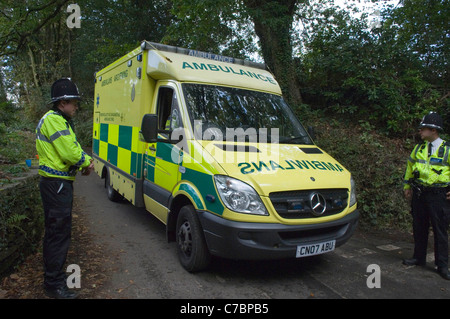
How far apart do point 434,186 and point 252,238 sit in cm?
249

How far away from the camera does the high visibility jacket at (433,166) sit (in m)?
4.03

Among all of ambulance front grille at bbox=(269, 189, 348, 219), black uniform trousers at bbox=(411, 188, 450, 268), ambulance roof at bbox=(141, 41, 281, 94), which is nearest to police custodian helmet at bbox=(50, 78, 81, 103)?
ambulance roof at bbox=(141, 41, 281, 94)

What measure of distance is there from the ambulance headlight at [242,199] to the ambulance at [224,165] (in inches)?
0.4

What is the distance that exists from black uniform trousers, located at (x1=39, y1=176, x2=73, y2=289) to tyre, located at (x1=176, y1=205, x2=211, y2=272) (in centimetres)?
126

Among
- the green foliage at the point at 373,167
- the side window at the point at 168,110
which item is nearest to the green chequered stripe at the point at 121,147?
the side window at the point at 168,110

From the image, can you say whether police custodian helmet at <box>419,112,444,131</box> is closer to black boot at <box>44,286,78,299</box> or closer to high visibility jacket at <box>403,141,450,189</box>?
high visibility jacket at <box>403,141,450,189</box>

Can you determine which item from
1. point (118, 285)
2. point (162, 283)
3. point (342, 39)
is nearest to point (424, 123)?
point (162, 283)

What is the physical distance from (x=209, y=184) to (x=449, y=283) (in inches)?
123

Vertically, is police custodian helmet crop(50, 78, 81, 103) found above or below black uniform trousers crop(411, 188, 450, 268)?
above

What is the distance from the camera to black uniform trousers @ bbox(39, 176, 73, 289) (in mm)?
3252

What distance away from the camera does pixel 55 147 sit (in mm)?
3230

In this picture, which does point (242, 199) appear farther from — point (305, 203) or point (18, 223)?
point (18, 223)

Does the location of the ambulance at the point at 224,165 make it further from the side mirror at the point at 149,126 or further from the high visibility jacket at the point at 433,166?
the high visibility jacket at the point at 433,166
